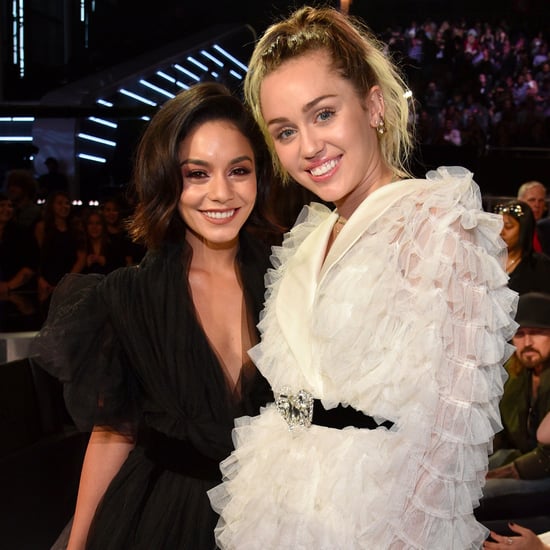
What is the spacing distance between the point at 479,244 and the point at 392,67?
20.8 inches

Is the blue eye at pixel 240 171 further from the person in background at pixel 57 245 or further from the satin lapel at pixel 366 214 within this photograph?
the person in background at pixel 57 245

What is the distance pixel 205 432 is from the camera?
1.92 meters

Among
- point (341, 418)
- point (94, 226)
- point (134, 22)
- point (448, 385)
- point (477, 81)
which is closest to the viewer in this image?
point (448, 385)

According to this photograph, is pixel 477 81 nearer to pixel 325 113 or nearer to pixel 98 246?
pixel 98 246

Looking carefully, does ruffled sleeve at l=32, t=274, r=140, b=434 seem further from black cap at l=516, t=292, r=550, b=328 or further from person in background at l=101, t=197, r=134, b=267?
person in background at l=101, t=197, r=134, b=267

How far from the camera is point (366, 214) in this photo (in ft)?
5.44

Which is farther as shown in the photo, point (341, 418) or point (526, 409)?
point (526, 409)

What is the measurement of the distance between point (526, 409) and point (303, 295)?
6.36ft

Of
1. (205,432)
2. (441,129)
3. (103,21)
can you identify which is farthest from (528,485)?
(103,21)

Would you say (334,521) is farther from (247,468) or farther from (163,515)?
(163,515)

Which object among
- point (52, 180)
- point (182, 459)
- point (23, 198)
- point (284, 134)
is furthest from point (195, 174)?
point (52, 180)

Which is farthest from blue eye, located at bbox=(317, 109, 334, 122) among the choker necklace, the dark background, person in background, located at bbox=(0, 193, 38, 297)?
the dark background

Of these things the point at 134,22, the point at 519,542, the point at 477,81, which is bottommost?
the point at 519,542

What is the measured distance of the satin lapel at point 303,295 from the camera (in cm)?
169
